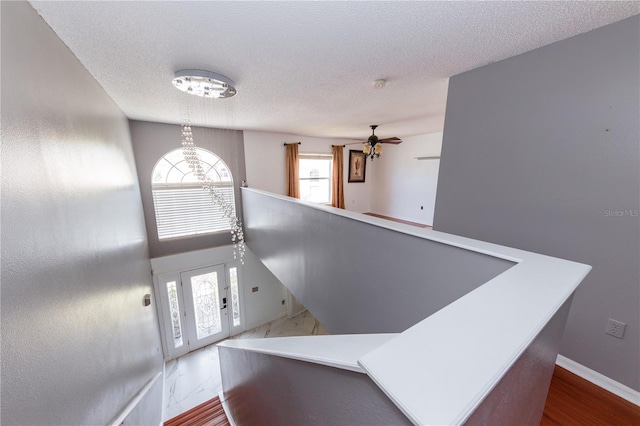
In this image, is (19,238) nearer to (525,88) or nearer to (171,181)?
(525,88)

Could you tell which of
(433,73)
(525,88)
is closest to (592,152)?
(525,88)

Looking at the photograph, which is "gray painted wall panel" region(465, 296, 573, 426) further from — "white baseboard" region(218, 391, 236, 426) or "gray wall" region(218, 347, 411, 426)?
"white baseboard" region(218, 391, 236, 426)

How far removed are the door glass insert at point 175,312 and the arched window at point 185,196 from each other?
1.05 metres

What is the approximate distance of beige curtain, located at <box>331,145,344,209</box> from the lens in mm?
6273

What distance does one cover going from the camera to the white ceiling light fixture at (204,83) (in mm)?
1838

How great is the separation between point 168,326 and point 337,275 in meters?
4.35

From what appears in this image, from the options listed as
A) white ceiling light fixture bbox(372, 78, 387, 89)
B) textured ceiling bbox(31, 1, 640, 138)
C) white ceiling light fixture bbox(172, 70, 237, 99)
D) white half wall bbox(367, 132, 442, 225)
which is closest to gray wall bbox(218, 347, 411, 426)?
textured ceiling bbox(31, 1, 640, 138)

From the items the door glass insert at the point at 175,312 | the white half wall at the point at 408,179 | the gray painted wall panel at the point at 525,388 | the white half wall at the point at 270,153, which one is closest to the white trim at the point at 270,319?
the door glass insert at the point at 175,312

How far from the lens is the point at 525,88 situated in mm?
1636

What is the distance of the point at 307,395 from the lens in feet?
3.21

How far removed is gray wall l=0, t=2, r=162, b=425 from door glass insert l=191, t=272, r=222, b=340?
2.82 meters

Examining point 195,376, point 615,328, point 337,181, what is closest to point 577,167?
point 615,328

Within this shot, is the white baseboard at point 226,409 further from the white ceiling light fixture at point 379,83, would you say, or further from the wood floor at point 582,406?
the white ceiling light fixture at point 379,83

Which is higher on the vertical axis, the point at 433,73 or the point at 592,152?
the point at 433,73
